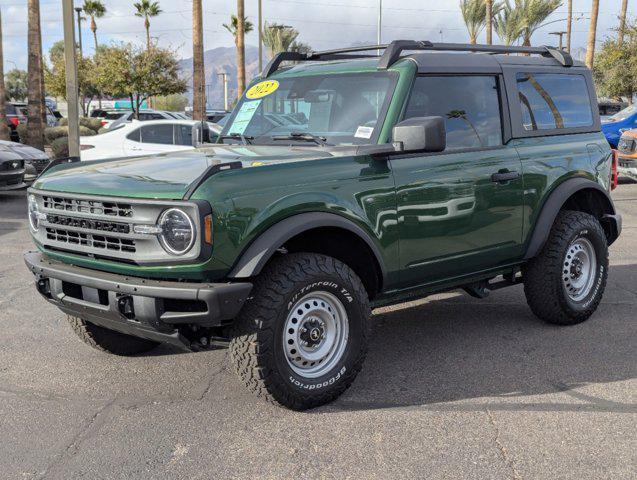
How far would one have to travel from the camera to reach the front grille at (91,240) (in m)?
3.89

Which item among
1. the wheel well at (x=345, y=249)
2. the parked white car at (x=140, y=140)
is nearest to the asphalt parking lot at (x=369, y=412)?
the wheel well at (x=345, y=249)

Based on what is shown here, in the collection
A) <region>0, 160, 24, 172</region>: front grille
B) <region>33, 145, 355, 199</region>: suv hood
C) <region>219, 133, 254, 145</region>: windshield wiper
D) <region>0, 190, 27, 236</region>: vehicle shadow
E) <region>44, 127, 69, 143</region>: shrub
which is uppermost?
<region>219, 133, 254, 145</region>: windshield wiper

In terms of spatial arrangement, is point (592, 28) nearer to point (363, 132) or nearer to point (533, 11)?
point (533, 11)

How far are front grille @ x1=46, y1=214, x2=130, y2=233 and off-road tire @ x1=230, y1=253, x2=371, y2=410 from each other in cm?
77

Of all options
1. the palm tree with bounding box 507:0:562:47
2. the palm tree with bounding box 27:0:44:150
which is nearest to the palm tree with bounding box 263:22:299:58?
the palm tree with bounding box 507:0:562:47

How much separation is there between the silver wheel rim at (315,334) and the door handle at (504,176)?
154cm

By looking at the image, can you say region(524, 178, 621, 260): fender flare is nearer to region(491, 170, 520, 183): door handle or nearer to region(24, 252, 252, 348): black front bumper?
region(491, 170, 520, 183): door handle

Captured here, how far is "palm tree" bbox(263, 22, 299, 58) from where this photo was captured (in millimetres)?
54406

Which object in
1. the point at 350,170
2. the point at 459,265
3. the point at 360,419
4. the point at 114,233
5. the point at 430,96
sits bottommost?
the point at 360,419

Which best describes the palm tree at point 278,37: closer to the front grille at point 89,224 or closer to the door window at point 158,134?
the door window at point 158,134

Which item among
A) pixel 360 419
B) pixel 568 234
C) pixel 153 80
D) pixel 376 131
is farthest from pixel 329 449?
pixel 153 80

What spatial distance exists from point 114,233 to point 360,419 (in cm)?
166

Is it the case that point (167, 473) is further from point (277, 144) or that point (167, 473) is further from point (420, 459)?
point (277, 144)

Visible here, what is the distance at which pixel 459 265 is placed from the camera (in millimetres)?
4969
